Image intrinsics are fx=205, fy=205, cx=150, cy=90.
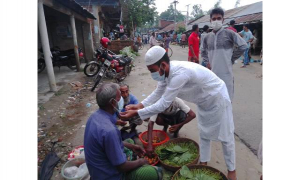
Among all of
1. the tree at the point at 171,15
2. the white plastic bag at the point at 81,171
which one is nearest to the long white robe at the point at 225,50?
the white plastic bag at the point at 81,171

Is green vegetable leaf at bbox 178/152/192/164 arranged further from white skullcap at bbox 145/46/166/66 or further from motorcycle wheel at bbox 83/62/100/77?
motorcycle wheel at bbox 83/62/100/77

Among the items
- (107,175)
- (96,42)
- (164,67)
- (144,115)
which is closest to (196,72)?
(164,67)

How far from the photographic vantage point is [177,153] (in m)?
2.88

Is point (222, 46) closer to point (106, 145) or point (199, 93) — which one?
point (199, 93)

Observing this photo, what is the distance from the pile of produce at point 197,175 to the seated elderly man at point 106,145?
0.42m

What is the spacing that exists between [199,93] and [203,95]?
5 centimetres

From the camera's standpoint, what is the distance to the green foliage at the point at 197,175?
2.27 metres

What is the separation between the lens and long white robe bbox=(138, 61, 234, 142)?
227cm

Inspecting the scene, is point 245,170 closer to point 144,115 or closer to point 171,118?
point 171,118

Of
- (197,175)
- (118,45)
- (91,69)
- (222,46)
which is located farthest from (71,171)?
(118,45)

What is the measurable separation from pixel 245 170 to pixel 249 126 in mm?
1453

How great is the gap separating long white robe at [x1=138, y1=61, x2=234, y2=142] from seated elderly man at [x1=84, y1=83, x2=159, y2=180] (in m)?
0.56

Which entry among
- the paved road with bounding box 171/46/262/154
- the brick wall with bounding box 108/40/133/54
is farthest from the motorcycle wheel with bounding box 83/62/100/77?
the paved road with bounding box 171/46/262/154

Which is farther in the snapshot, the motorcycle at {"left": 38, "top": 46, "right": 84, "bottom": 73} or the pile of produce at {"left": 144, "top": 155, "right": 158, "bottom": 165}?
the motorcycle at {"left": 38, "top": 46, "right": 84, "bottom": 73}
